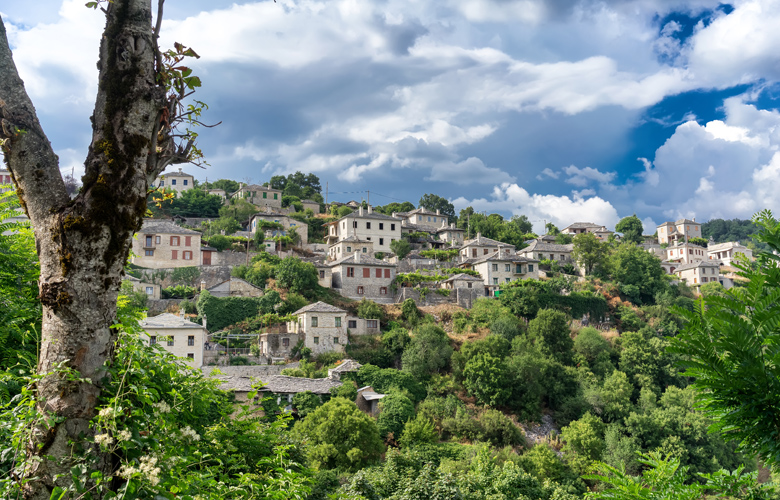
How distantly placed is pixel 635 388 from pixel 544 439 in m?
13.9

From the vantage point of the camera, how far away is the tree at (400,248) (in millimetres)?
72875

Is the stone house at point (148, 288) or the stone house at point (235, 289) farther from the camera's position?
the stone house at point (235, 289)

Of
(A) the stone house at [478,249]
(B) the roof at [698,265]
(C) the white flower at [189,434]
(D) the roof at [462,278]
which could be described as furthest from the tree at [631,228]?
(C) the white flower at [189,434]

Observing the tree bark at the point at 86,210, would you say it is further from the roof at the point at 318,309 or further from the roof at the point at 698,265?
the roof at the point at 698,265

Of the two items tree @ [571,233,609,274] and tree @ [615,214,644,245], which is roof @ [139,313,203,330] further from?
tree @ [615,214,644,245]

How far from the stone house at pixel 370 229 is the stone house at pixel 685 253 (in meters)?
52.5

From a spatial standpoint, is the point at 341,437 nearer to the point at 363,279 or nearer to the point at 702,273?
the point at 363,279

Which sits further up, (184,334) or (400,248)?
(400,248)

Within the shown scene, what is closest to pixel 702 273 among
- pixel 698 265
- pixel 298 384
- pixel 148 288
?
pixel 698 265

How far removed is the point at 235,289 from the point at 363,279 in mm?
12540

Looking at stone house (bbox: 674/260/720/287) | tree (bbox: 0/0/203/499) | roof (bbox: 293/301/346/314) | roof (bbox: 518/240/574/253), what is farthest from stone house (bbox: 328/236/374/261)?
tree (bbox: 0/0/203/499)

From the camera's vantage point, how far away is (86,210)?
4852mm

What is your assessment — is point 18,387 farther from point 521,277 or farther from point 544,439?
point 521,277

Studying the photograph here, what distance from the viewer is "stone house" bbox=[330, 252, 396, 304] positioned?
61.0 meters
